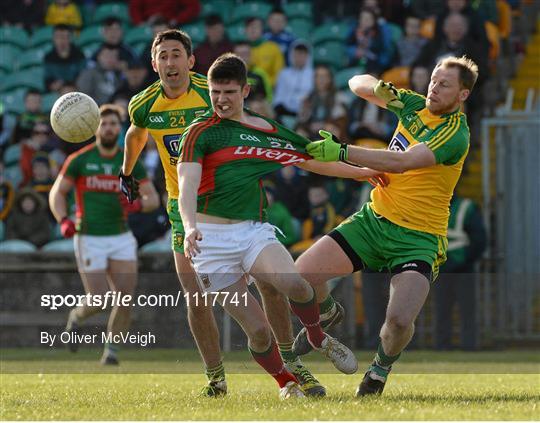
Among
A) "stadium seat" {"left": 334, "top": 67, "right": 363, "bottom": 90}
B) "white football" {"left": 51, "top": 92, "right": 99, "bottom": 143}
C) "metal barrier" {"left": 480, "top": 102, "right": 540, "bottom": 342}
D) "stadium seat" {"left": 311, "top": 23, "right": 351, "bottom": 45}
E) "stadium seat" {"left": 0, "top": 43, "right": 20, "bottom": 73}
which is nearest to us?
"white football" {"left": 51, "top": 92, "right": 99, "bottom": 143}

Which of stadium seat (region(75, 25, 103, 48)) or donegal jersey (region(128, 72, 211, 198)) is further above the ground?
stadium seat (region(75, 25, 103, 48))

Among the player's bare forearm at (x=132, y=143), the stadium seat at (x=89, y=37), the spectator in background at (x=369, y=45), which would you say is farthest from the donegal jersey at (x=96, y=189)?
the stadium seat at (x=89, y=37)

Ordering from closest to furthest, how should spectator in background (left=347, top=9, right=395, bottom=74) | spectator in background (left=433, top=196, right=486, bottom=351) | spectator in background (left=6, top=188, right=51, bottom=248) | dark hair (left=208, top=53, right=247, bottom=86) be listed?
dark hair (left=208, top=53, right=247, bottom=86) → spectator in background (left=433, top=196, right=486, bottom=351) → spectator in background (left=6, top=188, right=51, bottom=248) → spectator in background (left=347, top=9, right=395, bottom=74)

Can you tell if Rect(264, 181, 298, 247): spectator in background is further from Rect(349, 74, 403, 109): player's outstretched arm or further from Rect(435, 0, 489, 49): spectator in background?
Rect(349, 74, 403, 109): player's outstretched arm

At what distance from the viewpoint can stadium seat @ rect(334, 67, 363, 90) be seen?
59.5ft

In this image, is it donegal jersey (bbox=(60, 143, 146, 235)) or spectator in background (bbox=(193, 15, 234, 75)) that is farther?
spectator in background (bbox=(193, 15, 234, 75))

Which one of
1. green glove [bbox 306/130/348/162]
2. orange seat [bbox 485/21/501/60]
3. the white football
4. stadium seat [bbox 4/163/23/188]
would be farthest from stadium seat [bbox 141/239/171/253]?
green glove [bbox 306/130/348/162]

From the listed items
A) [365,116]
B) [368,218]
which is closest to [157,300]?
[365,116]

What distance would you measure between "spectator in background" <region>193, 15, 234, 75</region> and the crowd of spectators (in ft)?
0.07

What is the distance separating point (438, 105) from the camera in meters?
8.98

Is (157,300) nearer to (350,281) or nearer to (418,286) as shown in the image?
(350,281)

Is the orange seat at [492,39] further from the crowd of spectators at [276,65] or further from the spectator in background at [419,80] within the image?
the spectator in background at [419,80]

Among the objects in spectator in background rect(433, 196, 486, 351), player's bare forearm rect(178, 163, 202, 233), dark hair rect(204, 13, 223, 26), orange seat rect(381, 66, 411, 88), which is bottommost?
spectator in background rect(433, 196, 486, 351)

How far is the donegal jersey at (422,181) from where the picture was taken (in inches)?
353
